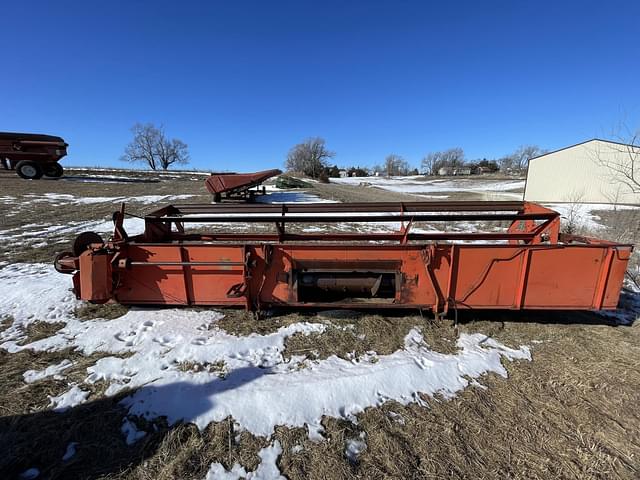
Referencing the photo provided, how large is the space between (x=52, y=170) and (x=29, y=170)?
1.35 metres

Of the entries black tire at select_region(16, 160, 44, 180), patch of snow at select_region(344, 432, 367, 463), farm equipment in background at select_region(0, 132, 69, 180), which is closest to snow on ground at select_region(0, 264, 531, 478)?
patch of snow at select_region(344, 432, 367, 463)

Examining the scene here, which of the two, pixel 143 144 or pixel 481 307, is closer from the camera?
pixel 481 307

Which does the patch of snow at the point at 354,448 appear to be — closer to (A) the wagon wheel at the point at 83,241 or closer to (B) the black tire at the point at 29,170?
(A) the wagon wheel at the point at 83,241

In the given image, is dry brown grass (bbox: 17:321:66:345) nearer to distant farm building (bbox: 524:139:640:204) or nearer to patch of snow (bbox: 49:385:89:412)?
patch of snow (bbox: 49:385:89:412)

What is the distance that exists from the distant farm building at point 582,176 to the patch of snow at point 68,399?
2935cm

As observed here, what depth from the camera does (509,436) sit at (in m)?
2.17

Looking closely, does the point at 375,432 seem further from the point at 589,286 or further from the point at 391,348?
the point at 589,286

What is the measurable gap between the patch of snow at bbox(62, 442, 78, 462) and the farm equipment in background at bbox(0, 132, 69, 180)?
24506mm

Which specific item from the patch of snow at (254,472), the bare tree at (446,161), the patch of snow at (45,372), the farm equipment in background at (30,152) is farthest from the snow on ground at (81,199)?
the bare tree at (446,161)

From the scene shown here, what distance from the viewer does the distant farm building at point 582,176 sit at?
22.5 m

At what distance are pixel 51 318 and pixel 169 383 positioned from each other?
7.69 feet

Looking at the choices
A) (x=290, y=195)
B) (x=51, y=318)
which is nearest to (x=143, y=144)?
(x=290, y=195)

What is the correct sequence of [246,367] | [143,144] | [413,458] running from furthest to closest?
1. [143,144]
2. [246,367]
3. [413,458]

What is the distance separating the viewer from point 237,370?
9.04ft
